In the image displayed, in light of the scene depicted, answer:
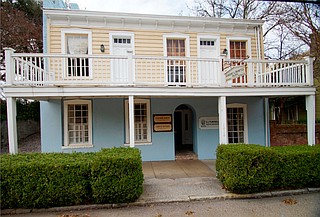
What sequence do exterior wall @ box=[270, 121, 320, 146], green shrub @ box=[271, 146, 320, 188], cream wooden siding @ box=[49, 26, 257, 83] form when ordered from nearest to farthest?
green shrub @ box=[271, 146, 320, 188] < cream wooden siding @ box=[49, 26, 257, 83] < exterior wall @ box=[270, 121, 320, 146]

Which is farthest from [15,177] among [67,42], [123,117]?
[67,42]

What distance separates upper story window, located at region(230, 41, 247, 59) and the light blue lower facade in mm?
1915

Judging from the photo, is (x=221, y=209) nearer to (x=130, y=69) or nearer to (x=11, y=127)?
(x=130, y=69)

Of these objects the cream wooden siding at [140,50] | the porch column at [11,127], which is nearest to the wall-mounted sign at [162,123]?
the cream wooden siding at [140,50]

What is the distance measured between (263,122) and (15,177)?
28.6 feet

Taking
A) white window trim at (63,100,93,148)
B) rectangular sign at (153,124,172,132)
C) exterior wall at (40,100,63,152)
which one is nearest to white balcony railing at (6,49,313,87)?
white window trim at (63,100,93,148)

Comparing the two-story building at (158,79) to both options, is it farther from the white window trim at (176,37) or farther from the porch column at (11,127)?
the porch column at (11,127)

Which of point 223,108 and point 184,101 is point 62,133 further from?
point 223,108

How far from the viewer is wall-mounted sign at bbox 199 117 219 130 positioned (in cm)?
846

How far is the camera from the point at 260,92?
679 cm

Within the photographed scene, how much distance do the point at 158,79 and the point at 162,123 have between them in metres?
1.75

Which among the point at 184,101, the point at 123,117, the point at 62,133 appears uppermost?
the point at 184,101

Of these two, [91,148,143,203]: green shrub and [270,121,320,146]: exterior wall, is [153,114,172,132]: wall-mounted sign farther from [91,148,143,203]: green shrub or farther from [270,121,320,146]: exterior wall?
[270,121,320,146]: exterior wall

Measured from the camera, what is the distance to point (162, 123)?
8234mm
